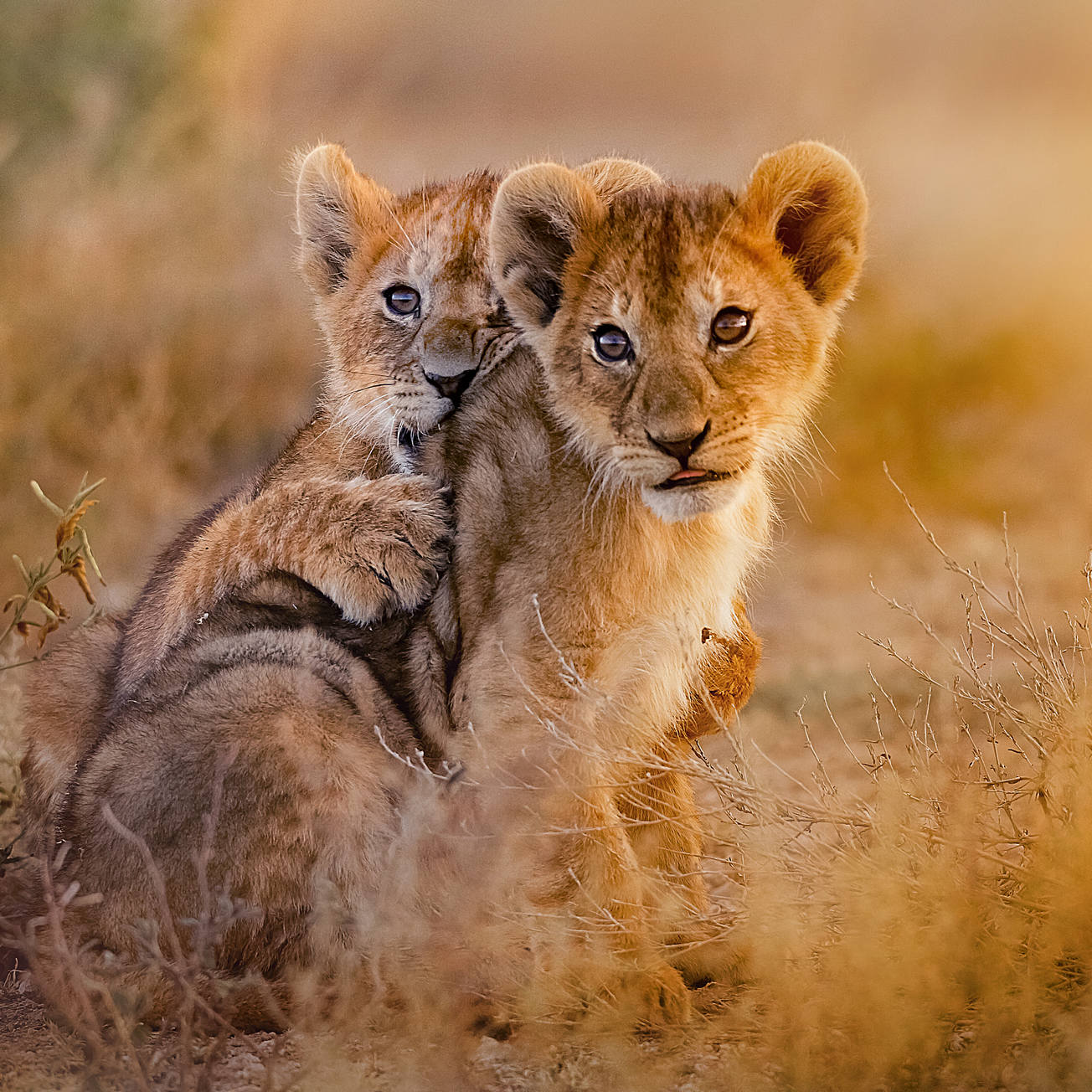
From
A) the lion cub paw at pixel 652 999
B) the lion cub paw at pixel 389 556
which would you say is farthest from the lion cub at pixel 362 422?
the lion cub paw at pixel 652 999

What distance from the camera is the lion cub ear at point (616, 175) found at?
12.0 feet

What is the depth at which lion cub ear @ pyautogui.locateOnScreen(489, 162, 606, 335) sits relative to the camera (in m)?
3.15

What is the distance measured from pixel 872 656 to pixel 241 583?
9.52 feet

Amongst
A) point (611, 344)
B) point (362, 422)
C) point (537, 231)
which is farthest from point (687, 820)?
point (537, 231)

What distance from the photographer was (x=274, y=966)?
3043 mm

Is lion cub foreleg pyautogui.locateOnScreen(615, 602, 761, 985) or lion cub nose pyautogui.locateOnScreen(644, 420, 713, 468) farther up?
lion cub nose pyautogui.locateOnScreen(644, 420, 713, 468)

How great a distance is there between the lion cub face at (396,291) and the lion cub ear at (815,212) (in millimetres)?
729

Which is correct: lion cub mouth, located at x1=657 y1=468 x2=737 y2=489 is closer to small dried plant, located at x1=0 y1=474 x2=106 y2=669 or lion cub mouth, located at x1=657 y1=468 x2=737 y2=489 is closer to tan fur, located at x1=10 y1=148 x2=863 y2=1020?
tan fur, located at x1=10 y1=148 x2=863 y2=1020

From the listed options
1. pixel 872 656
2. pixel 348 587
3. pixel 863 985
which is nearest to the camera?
pixel 863 985

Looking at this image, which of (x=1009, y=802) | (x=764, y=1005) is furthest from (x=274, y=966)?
(x=1009, y=802)

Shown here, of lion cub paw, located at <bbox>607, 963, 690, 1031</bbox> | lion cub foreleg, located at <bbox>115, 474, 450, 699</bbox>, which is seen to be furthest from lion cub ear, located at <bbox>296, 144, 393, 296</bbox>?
lion cub paw, located at <bbox>607, 963, 690, 1031</bbox>

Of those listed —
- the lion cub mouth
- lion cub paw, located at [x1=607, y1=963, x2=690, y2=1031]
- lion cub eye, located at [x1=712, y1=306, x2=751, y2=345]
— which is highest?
lion cub eye, located at [x1=712, y1=306, x2=751, y2=345]

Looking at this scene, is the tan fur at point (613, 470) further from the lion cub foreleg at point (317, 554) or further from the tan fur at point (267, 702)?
the tan fur at point (267, 702)

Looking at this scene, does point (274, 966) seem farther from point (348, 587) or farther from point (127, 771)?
point (348, 587)
